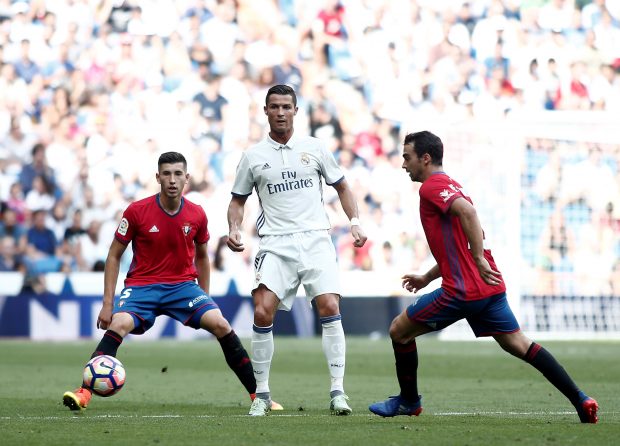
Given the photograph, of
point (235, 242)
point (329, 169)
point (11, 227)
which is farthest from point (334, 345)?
point (11, 227)

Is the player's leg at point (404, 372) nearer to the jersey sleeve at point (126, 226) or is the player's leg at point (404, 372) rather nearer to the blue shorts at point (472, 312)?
the blue shorts at point (472, 312)

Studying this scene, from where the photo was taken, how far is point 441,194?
22.5 feet

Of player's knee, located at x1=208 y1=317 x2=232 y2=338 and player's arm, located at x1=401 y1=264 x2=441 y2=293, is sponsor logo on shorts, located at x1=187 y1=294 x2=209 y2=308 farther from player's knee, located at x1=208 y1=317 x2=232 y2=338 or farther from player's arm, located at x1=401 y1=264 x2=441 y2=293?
player's arm, located at x1=401 y1=264 x2=441 y2=293

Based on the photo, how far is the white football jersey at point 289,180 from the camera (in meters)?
7.94

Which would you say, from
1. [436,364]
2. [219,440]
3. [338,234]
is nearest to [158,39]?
[338,234]

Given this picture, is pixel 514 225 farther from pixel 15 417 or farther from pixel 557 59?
pixel 15 417

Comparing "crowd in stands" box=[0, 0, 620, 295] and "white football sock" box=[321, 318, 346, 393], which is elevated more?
"crowd in stands" box=[0, 0, 620, 295]

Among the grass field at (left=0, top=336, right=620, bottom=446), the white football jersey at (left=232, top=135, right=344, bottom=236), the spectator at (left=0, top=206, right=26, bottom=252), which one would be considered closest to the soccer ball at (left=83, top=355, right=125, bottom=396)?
the grass field at (left=0, top=336, right=620, bottom=446)

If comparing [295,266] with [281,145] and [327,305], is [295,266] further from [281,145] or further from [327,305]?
[281,145]

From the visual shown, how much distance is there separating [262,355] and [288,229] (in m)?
0.89

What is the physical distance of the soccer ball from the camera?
753cm

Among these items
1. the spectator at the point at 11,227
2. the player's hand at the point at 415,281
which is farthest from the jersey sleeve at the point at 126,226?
the spectator at the point at 11,227

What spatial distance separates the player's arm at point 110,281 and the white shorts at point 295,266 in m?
1.04

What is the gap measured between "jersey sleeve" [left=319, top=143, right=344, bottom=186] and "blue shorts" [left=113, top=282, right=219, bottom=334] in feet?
4.07
